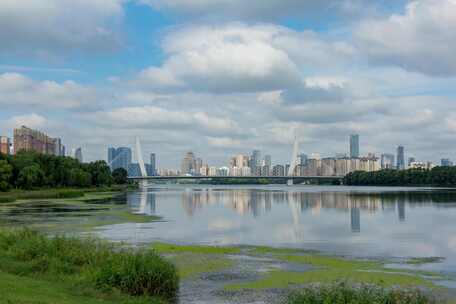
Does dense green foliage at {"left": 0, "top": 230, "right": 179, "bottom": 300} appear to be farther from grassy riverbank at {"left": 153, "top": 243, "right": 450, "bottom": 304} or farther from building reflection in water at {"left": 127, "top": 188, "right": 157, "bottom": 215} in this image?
building reflection in water at {"left": 127, "top": 188, "right": 157, "bottom": 215}

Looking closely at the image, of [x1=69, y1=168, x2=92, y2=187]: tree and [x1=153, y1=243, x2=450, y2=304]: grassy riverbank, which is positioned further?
[x1=69, y1=168, x2=92, y2=187]: tree

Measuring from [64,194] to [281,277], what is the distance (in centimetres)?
7106

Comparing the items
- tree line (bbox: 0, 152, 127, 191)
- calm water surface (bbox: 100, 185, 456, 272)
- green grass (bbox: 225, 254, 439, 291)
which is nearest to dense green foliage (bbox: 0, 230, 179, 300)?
green grass (bbox: 225, 254, 439, 291)

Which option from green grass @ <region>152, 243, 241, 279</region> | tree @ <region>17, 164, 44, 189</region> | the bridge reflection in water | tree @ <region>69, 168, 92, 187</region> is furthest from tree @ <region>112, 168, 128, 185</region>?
green grass @ <region>152, 243, 241, 279</region>

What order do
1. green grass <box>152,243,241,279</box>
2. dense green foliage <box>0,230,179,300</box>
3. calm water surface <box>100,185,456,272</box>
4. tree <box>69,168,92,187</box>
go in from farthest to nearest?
tree <box>69,168,92,187</box> → calm water surface <box>100,185,456,272</box> → green grass <box>152,243,241,279</box> → dense green foliage <box>0,230,179,300</box>

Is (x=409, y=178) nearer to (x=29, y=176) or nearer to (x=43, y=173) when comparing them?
(x=43, y=173)

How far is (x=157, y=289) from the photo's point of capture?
16.0 meters

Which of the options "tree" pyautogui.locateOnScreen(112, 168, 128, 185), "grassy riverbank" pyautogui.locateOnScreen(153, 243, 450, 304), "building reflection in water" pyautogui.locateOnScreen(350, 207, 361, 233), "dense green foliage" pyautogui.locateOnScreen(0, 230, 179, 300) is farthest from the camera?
"tree" pyautogui.locateOnScreen(112, 168, 128, 185)

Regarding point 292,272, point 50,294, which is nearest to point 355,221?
point 292,272

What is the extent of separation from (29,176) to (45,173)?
48.6 feet

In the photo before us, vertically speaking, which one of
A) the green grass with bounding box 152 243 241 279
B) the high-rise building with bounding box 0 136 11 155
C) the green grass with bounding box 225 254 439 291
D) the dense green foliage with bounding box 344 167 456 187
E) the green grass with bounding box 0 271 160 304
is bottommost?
the green grass with bounding box 225 254 439 291

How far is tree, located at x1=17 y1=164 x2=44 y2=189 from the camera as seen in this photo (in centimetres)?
Answer: 8562

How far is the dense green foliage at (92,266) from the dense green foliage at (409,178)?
142 meters

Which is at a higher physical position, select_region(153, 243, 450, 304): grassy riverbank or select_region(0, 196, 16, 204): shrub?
select_region(0, 196, 16, 204): shrub
